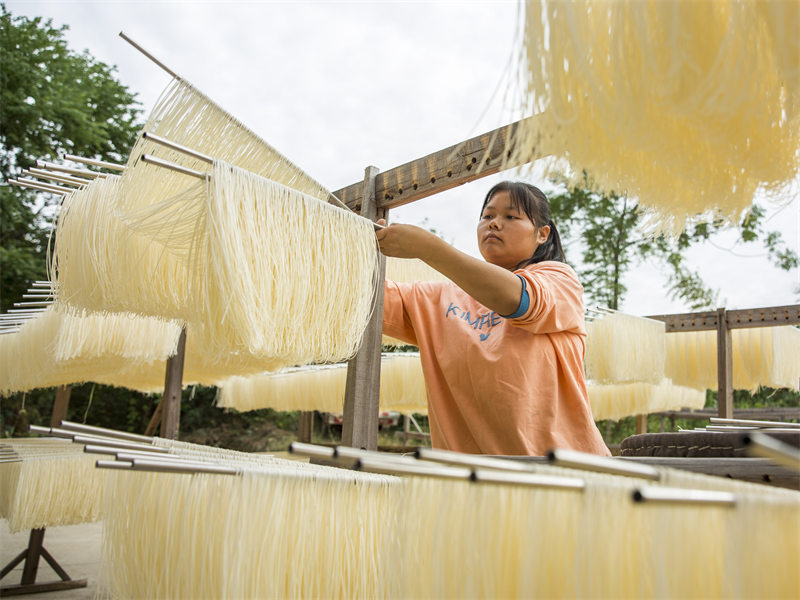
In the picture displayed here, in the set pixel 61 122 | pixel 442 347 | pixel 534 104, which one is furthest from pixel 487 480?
pixel 61 122

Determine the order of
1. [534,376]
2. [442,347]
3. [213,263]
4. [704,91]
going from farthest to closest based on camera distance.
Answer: [442,347], [534,376], [213,263], [704,91]

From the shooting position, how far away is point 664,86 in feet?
2.65

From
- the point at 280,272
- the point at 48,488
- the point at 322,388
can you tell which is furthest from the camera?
the point at 322,388

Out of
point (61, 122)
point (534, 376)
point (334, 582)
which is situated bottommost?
point (334, 582)

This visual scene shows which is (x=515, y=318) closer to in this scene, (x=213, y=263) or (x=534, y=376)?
(x=534, y=376)

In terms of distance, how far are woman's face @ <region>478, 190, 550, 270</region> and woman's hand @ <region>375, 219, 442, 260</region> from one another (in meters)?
0.36

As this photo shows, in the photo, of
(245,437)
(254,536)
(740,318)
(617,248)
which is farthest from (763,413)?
(245,437)

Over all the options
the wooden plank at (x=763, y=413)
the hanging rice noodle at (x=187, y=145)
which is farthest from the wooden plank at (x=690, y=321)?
the hanging rice noodle at (x=187, y=145)

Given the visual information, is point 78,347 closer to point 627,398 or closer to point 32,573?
point 32,573

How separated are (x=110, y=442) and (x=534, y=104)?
3.09 feet

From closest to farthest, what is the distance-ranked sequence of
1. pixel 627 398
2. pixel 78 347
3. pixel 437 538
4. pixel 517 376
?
pixel 437 538, pixel 517 376, pixel 78 347, pixel 627 398

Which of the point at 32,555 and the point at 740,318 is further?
the point at 740,318

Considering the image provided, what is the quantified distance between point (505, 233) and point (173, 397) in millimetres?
2172

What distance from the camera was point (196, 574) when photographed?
1.11 meters
